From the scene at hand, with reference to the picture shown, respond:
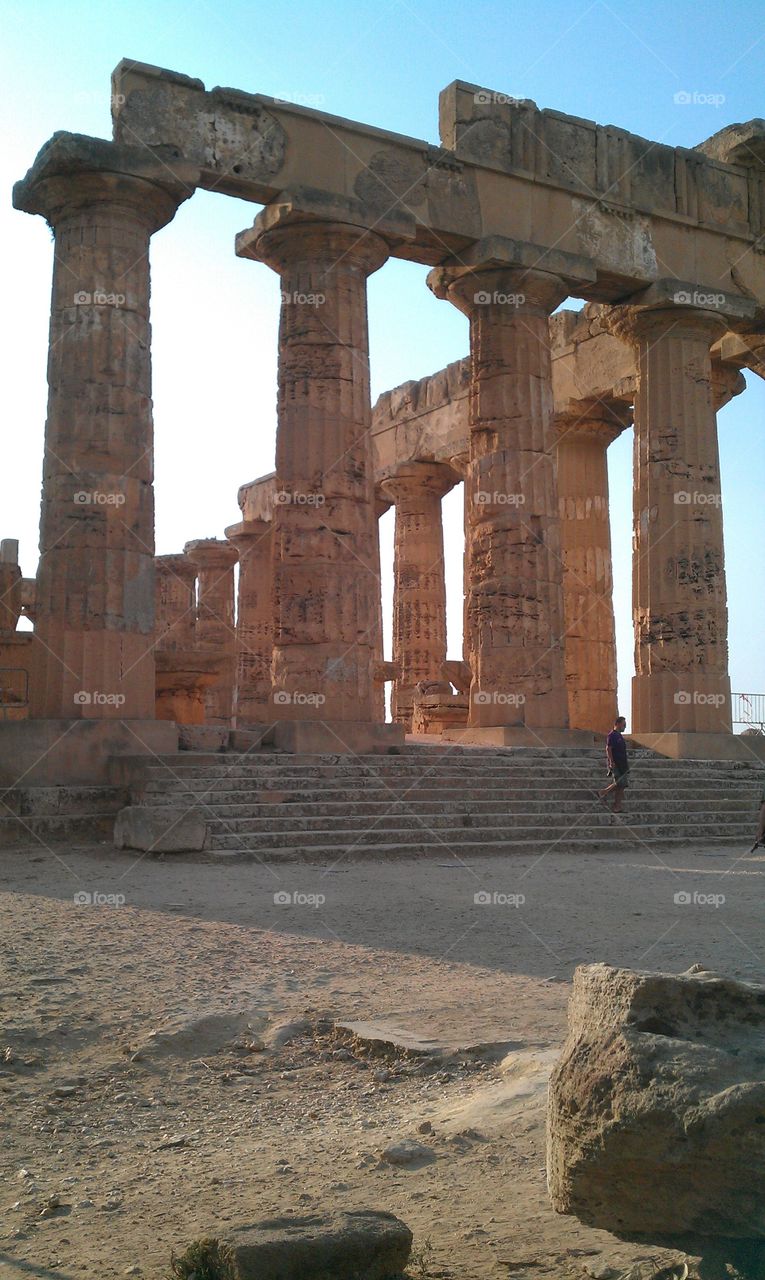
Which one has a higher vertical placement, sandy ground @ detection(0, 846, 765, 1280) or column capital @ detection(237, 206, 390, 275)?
column capital @ detection(237, 206, 390, 275)

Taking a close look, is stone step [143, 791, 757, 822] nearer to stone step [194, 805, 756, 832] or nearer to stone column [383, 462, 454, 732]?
stone step [194, 805, 756, 832]

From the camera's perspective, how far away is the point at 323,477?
15711 mm

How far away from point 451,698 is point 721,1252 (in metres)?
21.2

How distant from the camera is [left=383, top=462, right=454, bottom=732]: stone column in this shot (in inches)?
1041

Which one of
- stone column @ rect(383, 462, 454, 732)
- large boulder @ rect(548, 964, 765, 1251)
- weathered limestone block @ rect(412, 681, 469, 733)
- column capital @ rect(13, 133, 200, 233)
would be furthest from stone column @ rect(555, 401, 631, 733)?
large boulder @ rect(548, 964, 765, 1251)

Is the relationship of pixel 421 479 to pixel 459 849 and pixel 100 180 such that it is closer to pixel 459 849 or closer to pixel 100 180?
pixel 100 180

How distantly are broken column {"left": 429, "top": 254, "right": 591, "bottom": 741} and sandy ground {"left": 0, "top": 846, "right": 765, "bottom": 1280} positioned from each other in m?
7.86

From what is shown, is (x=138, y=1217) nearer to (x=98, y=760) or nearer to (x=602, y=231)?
(x=98, y=760)

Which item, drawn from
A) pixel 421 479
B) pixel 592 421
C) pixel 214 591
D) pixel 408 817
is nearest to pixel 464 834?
pixel 408 817

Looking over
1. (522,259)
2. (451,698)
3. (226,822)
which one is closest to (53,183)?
(522,259)

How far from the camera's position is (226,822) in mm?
11594

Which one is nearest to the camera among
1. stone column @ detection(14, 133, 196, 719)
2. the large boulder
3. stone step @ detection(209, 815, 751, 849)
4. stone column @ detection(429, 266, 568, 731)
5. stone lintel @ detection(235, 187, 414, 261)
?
the large boulder

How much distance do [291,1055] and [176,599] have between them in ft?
77.6

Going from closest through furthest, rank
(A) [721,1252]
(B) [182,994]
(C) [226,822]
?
(A) [721,1252] → (B) [182,994] → (C) [226,822]
